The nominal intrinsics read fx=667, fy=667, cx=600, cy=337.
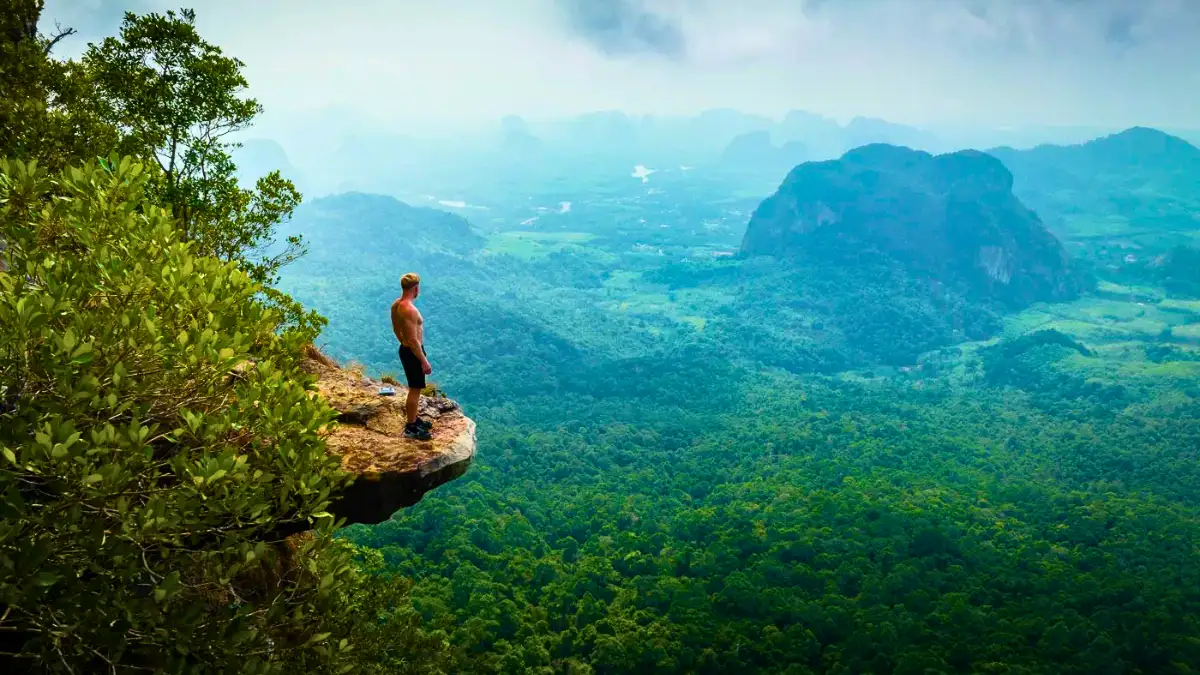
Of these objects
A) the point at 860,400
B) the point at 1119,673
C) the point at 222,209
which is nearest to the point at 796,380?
the point at 860,400

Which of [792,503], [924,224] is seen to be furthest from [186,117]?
[924,224]

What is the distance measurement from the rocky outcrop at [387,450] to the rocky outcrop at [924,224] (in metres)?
165

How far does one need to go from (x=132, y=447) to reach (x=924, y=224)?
187 meters

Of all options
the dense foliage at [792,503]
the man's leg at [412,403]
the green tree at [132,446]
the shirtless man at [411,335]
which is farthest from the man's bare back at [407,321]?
the dense foliage at [792,503]

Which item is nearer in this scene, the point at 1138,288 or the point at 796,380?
the point at 796,380

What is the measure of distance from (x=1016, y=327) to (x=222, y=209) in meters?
154

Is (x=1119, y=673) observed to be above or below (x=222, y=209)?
below

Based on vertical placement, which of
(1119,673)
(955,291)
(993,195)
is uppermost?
(993,195)

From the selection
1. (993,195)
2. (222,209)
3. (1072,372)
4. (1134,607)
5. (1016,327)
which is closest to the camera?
(222,209)

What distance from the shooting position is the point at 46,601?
5.64m

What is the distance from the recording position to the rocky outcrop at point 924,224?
157 m

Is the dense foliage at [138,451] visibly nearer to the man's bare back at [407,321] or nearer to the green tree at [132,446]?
the green tree at [132,446]

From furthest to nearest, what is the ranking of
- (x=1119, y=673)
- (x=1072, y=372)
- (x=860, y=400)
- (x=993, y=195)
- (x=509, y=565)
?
(x=993, y=195) < (x=1072, y=372) < (x=860, y=400) < (x=509, y=565) < (x=1119, y=673)

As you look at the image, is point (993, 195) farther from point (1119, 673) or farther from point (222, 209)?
point (222, 209)
